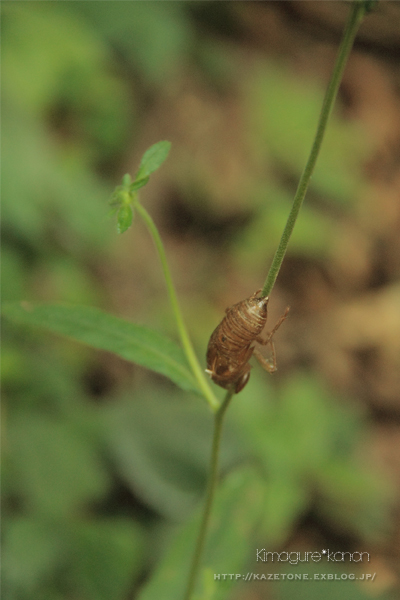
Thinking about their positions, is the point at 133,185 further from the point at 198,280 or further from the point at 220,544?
the point at 198,280

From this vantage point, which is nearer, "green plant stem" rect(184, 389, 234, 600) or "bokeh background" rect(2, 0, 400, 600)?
"green plant stem" rect(184, 389, 234, 600)

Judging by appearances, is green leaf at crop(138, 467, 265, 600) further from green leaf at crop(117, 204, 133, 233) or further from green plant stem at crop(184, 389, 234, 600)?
green leaf at crop(117, 204, 133, 233)

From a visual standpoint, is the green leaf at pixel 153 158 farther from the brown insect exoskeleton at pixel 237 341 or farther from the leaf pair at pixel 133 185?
the brown insect exoskeleton at pixel 237 341

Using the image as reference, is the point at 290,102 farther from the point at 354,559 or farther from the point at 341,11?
the point at 354,559

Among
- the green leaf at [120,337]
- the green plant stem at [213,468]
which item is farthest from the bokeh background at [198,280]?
the green leaf at [120,337]

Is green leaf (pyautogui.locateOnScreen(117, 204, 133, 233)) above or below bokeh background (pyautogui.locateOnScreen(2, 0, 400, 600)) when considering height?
below

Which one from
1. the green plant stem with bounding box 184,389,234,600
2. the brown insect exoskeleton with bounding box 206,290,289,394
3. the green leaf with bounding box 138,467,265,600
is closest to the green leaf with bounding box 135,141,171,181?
the brown insect exoskeleton with bounding box 206,290,289,394

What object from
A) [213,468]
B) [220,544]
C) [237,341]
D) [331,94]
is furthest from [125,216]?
[220,544]
